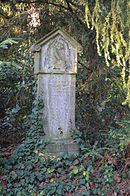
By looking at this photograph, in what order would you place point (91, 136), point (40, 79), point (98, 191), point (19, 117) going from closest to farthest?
point (98, 191) → point (40, 79) → point (91, 136) → point (19, 117)

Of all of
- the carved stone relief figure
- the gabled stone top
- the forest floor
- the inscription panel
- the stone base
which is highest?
the gabled stone top

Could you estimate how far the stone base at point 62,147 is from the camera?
468 centimetres

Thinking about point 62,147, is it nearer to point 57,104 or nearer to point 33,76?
point 57,104

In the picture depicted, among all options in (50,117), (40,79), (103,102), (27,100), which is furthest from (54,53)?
(103,102)

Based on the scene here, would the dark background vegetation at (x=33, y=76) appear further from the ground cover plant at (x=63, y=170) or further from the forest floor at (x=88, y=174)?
the forest floor at (x=88, y=174)

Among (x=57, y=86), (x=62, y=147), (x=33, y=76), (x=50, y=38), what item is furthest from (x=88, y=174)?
(x=33, y=76)

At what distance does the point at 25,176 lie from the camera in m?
4.20

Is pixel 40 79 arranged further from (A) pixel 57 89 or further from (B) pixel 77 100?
(B) pixel 77 100

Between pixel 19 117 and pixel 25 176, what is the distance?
1.96 metres

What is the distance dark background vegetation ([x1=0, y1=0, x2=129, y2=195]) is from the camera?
582 cm

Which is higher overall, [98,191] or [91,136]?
[91,136]

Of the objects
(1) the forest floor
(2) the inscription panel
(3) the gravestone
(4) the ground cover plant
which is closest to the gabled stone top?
(3) the gravestone

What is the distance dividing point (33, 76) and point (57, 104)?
53.4 inches

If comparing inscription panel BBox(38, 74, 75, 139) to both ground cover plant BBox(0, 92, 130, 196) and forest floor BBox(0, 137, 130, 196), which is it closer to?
ground cover plant BBox(0, 92, 130, 196)
